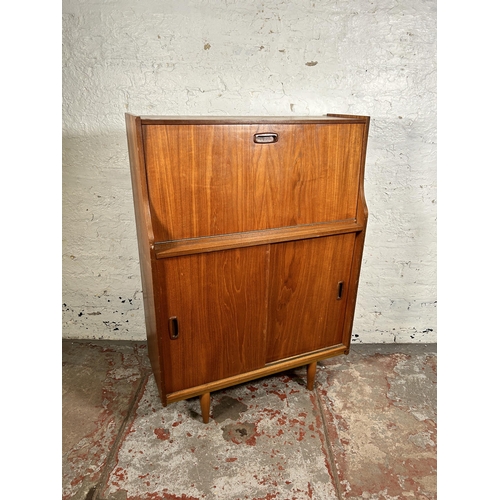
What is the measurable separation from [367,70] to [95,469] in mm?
2434

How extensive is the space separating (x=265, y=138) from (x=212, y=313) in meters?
0.81

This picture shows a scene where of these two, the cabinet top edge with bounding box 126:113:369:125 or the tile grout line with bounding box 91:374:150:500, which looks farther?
the tile grout line with bounding box 91:374:150:500

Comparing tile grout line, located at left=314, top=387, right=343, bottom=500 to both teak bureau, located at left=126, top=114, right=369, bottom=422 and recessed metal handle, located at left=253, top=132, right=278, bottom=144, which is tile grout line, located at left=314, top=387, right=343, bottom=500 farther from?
recessed metal handle, located at left=253, top=132, right=278, bottom=144

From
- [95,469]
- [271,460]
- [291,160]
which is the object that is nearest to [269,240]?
[291,160]

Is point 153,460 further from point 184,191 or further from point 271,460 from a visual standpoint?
point 184,191

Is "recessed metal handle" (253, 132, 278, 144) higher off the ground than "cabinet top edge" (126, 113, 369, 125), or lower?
lower

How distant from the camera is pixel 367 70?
7.57 ft

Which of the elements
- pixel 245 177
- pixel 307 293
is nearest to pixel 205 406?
pixel 307 293

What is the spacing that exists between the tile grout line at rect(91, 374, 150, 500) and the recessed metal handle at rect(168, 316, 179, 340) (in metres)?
0.63

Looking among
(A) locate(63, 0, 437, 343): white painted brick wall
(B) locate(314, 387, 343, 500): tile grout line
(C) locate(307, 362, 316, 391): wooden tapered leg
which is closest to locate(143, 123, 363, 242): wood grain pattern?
(A) locate(63, 0, 437, 343): white painted brick wall

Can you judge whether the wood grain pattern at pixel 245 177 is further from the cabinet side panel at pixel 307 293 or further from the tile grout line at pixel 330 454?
the tile grout line at pixel 330 454

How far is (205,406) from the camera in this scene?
208 cm

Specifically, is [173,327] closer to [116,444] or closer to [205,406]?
[205,406]

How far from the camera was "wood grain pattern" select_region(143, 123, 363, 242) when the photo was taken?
1.63 meters
